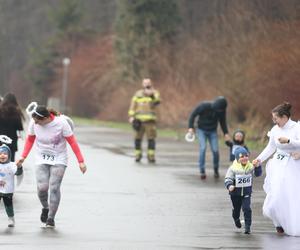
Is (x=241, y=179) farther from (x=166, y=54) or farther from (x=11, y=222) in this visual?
(x=166, y=54)

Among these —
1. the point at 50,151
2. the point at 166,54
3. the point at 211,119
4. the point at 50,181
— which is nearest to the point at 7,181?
the point at 50,181

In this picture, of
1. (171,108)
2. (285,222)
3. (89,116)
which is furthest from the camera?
(89,116)

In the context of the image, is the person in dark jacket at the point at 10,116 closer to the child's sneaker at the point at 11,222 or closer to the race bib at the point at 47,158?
the race bib at the point at 47,158

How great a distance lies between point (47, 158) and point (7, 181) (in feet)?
1.86

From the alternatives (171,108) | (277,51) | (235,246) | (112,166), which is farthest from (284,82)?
(171,108)

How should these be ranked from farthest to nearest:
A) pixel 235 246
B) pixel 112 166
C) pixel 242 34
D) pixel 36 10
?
pixel 36 10, pixel 242 34, pixel 112 166, pixel 235 246

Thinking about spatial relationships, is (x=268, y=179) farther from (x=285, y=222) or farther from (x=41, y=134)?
(x=41, y=134)

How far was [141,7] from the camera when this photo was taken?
2146 inches

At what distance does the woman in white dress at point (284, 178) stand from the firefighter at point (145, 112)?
10.7 m

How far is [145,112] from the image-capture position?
80.4 ft

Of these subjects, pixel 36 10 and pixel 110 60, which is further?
pixel 36 10

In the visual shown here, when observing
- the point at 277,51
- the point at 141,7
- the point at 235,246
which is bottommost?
the point at 235,246

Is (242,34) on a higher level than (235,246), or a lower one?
higher

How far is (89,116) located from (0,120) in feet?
165
